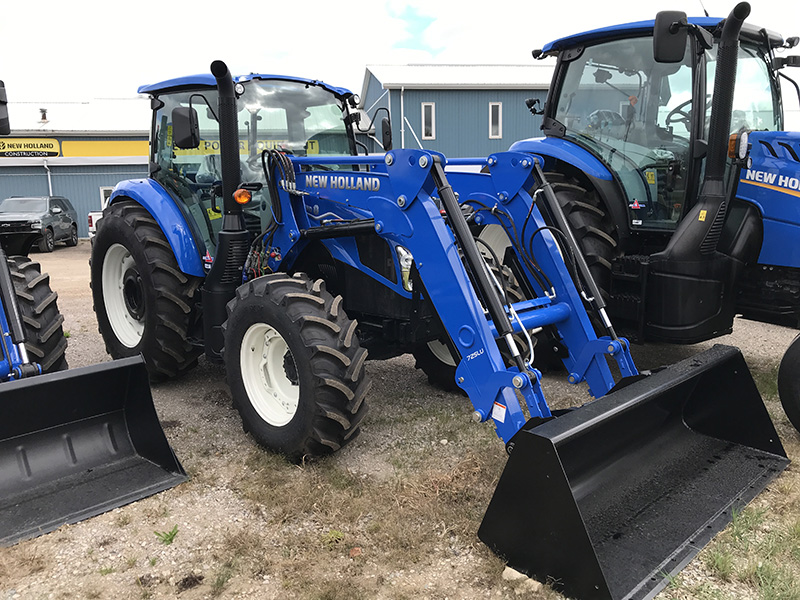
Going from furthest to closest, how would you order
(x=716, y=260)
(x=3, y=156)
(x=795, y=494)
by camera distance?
(x=3, y=156) → (x=716, y=260) → (x=795, y=494)

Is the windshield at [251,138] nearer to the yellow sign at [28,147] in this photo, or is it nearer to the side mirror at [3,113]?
the side mirror at [3,113]

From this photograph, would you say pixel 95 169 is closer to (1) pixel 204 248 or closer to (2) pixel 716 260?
(1) pixel 204 248

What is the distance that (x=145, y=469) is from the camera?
12.0ft

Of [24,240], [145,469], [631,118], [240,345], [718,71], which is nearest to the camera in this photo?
[145,469]

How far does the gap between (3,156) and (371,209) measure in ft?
79.0

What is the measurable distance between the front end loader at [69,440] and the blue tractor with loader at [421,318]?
598 mm

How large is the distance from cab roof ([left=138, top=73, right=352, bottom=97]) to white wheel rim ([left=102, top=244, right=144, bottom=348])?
142cm

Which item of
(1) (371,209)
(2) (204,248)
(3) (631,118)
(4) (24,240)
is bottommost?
(4) (24,240)

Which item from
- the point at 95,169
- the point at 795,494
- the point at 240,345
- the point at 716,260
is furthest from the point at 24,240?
the point at 795,494

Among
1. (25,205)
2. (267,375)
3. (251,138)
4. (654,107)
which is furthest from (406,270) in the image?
(25,205)

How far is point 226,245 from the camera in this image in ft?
14.5

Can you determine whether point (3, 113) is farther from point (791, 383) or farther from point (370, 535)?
point (791, 383)

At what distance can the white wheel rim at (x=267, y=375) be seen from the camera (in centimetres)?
401

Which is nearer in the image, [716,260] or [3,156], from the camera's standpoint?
[716,260]
